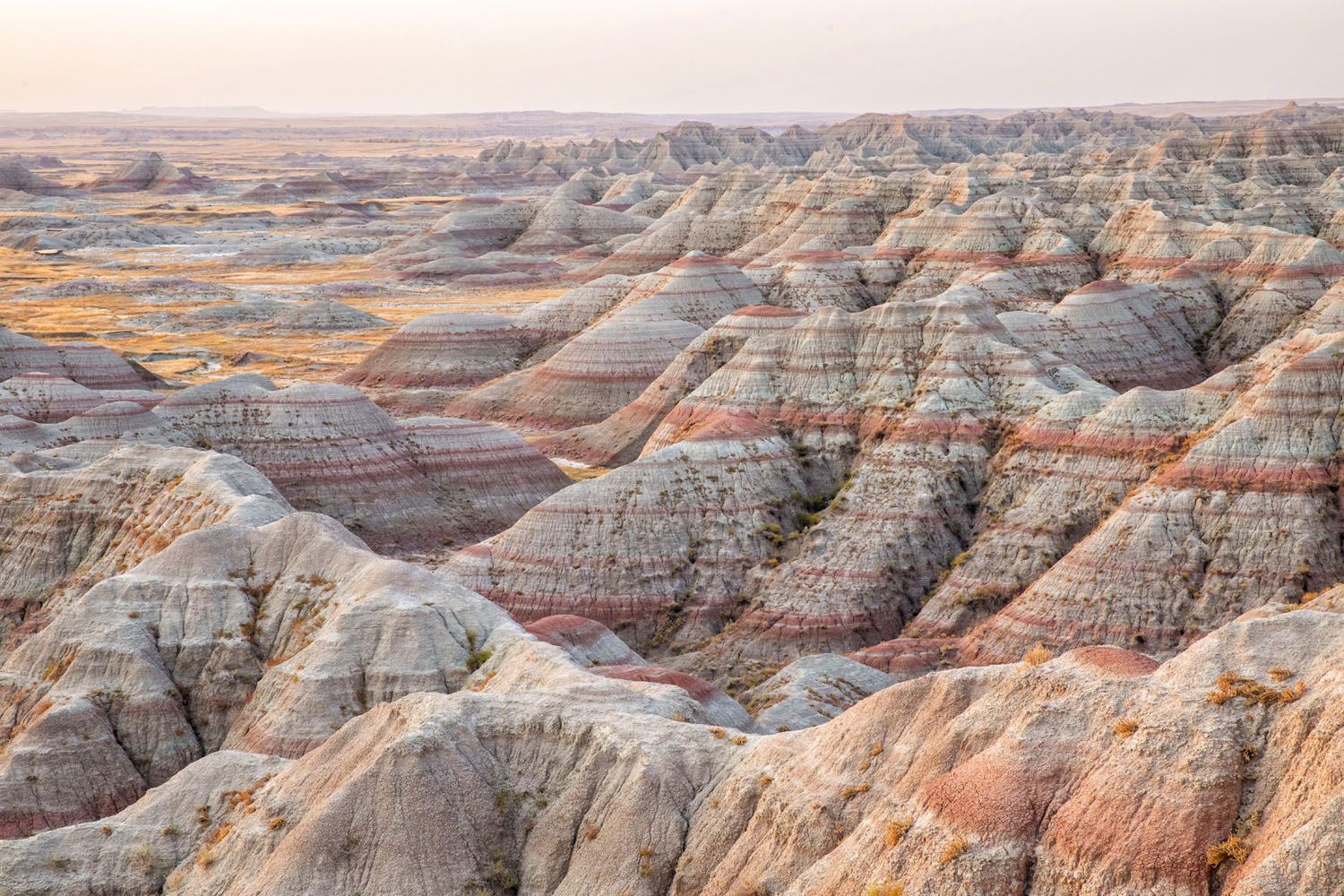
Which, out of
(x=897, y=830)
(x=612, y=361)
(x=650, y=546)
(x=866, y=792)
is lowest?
(x=612, y=361)

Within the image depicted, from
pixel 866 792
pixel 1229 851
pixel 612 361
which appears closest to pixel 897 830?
pixel 866 792

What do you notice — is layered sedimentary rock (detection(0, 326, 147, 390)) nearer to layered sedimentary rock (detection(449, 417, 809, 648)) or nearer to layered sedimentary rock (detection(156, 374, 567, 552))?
layered sedimentary rock (detection(156, 374, 567, 552))

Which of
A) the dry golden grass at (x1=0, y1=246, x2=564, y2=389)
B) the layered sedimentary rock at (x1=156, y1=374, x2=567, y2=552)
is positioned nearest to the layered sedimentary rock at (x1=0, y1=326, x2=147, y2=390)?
the dry golden grass at (x1=0, y1=246, x2=564, y2=389)

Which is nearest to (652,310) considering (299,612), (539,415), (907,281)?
(539,415)

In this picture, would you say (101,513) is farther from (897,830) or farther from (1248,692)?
(1248,692)

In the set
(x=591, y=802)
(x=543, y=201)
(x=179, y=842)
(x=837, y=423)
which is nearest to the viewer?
(x=591, y=802)

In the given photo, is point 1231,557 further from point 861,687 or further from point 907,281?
point 907,281
